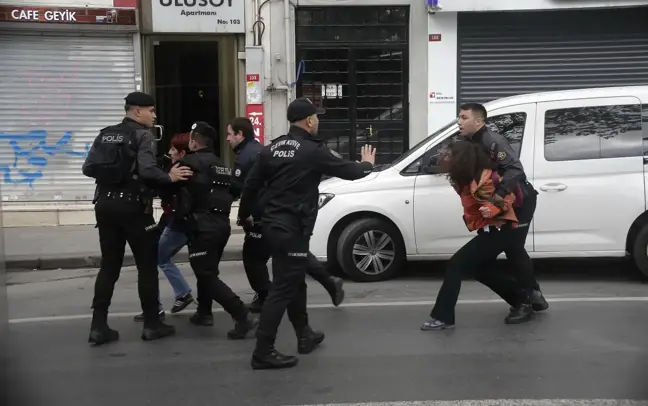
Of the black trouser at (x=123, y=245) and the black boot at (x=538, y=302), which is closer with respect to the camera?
the black trouser at (x=123, y=245)

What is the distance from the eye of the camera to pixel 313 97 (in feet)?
42.1

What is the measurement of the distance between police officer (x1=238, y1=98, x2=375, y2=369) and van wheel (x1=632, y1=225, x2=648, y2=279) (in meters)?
3.73

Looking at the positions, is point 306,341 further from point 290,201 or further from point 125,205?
point 125,205

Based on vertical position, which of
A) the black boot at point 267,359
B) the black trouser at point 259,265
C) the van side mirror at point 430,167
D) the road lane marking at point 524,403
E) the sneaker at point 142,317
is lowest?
the sneaker at point 142,317

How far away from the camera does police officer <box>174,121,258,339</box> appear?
18.5 ft

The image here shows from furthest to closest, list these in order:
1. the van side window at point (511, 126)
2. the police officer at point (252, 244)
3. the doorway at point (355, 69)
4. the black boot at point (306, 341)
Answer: the doorway at point (355, 69), the van side window at point (511, 126), the police officer at point (252, 244), the black boot at point (306, 341)

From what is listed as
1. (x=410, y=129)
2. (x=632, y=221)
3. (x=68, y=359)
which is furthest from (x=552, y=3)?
(x=68, y=359)

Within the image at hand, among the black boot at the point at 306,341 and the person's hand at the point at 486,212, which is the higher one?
the person's hand at the point at 486,212

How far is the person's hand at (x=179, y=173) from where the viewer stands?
549 cm

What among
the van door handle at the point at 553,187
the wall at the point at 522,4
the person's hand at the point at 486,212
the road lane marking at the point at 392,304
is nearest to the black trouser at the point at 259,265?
the road lane marking at the point at 392,304

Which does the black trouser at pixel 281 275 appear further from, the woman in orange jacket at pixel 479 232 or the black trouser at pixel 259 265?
the woman in orange jacket at pixel 479 232

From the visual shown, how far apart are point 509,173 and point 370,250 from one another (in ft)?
7.86

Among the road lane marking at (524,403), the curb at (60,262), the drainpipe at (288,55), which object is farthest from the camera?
the drainpipe at (288,55)

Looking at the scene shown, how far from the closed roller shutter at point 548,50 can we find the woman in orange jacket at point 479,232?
24.0ft
